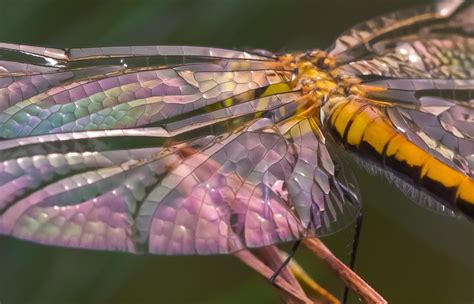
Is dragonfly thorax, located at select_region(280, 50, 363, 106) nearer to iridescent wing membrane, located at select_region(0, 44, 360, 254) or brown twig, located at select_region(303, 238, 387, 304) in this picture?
iridescent wing membrane, located at select_region(0, 44, 360, 254)

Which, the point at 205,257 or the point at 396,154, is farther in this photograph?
the point at 205,257

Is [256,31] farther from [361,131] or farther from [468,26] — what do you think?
[361,131]

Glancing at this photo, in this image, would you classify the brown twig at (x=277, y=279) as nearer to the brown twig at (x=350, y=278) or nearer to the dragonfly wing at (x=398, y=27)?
the brown twig at (x=350, y=278)

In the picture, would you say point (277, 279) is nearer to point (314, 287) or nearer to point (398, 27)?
point (314, 287)

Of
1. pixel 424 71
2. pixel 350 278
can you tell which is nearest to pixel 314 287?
pixel 350 278

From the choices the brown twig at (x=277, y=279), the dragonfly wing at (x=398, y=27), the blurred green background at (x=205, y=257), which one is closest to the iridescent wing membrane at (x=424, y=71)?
the dragonfly wing at (x=398, y=27)

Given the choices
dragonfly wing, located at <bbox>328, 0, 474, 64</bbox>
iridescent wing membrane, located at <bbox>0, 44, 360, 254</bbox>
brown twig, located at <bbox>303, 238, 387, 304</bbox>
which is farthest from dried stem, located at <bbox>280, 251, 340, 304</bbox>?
dragonfly wing, located at <bbox>328, 0, 474, 64</bbox>

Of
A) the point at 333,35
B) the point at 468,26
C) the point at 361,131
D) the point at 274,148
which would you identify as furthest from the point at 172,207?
the point at 333,35
